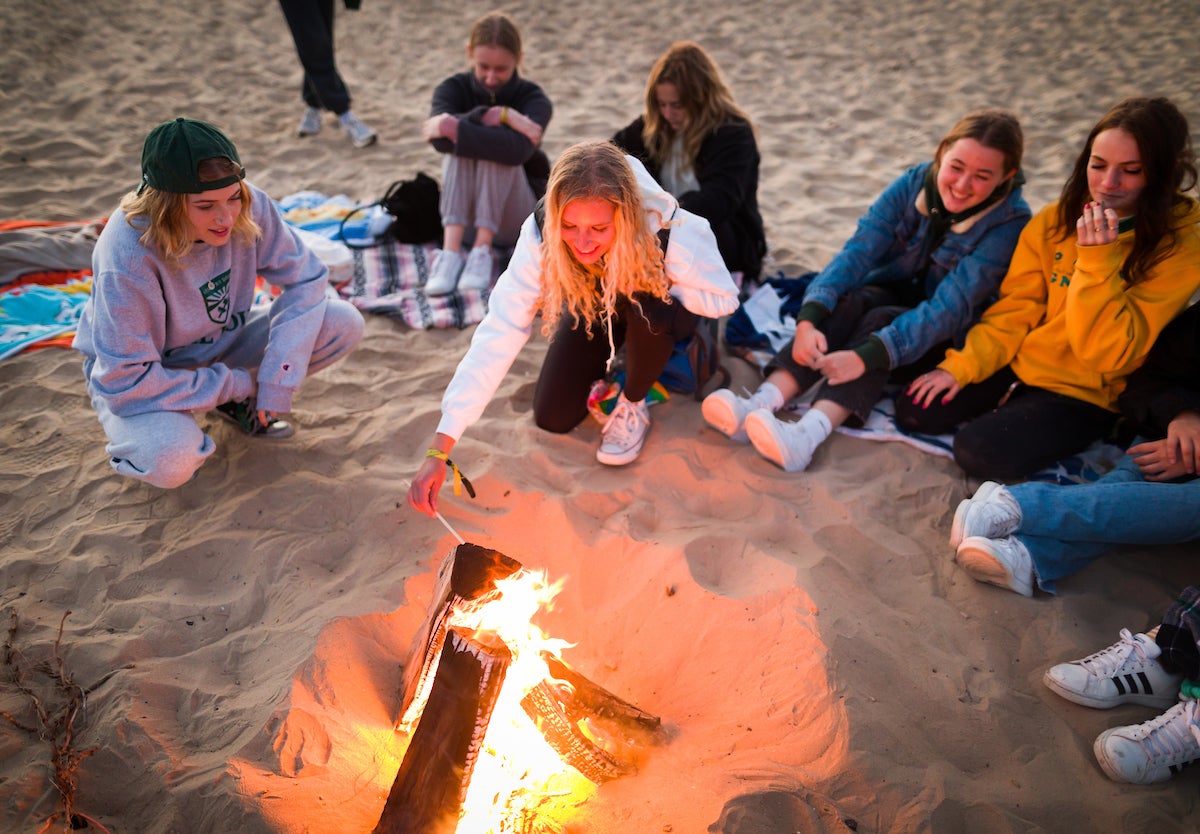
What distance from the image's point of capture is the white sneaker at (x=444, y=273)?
3801 mm

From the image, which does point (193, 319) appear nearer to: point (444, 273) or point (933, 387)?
point (444, 273)

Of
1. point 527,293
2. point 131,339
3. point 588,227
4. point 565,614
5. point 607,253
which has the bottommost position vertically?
point 565,614

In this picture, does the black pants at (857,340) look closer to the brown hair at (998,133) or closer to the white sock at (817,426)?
the white sock at (817,426)

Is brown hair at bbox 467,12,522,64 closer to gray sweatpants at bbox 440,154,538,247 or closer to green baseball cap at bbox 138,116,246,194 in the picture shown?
gray sweatpants at bbox 440,154,538,247

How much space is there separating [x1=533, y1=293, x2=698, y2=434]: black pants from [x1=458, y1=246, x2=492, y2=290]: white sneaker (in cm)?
109

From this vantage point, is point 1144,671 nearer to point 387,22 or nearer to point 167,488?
point 167,488

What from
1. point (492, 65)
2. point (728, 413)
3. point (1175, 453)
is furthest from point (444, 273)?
point (1175, 453)

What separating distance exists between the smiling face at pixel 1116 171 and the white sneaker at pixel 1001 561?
1166 millimetres

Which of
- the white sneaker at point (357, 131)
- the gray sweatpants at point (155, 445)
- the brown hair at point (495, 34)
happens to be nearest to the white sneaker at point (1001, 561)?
the gray sweatpants at point (155, 445)

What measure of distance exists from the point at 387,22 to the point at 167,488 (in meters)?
6.16

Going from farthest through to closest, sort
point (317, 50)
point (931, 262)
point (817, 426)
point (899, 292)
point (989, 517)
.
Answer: point (317, 50)
point (899, 292)
point (931, 262)
point (817, 426)
point (989, 517)

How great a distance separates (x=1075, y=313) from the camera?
8.29 ft

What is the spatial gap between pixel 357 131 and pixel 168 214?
3321 millimetres

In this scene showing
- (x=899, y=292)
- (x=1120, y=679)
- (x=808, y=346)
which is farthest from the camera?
(x=899, y=292)
